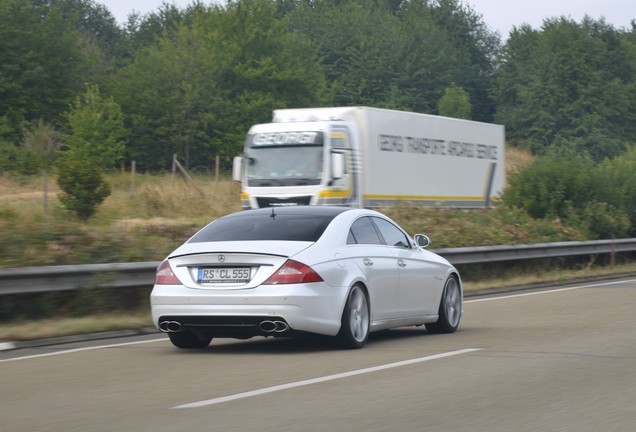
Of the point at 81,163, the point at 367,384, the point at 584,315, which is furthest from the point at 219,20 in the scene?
the point at 367,384

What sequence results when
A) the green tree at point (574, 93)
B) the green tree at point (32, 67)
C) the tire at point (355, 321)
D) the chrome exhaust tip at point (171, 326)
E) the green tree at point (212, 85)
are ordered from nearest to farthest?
the chrome exhaust tip at point (171, 326) → the tire at point (355, 321) → the green tree at point (32, 67) → the green tree at point (212, 85) → the green tree at point (574, 93)

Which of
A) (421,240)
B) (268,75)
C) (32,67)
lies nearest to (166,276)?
(421,240)

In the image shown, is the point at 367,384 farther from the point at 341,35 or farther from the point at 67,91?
the point at 341,35

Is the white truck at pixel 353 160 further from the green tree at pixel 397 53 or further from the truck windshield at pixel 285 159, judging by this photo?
the green tree at pixel 397 53

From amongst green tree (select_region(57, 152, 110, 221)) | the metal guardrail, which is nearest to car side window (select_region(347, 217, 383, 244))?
the metal guardrail

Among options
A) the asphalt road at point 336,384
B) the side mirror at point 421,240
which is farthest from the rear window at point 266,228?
the side mirror at point 421,240

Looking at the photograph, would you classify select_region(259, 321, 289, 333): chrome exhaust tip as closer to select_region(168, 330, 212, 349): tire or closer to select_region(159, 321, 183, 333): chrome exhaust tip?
select_region(159, 321, 183, 333): chrome exhaust tip

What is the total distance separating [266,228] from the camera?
11.3m

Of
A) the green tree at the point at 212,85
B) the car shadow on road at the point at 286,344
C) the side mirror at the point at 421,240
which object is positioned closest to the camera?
the car shadow on road at the point at 286,344

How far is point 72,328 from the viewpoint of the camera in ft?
42.2

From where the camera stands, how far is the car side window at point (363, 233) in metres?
11.6

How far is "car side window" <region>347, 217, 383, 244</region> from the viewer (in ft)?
38.2

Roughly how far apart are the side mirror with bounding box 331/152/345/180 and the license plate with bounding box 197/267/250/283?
649 inches

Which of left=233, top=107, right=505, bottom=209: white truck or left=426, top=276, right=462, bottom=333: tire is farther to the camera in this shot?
left=233, top=107, right=505, bottom=209: white truck
